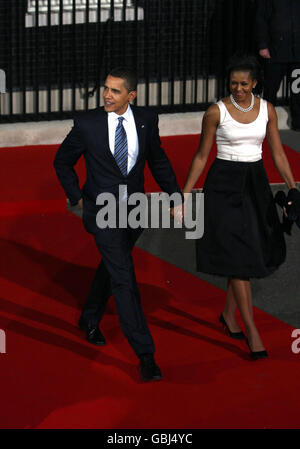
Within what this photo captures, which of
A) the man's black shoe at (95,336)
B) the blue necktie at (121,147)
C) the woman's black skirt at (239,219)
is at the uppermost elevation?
the blue necktie at (121,147)

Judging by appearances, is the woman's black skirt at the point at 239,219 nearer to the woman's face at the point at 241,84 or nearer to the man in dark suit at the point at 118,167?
the woman's face at the point at 241,84

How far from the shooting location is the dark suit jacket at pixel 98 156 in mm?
7285

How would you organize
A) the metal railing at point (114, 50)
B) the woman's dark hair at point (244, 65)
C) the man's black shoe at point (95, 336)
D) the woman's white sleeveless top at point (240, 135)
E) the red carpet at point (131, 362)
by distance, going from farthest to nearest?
the metal railing at point (114, 50)
the man's black shoe at point (95, 336)
the woman's white sleeveless top at point (240, 135)
the woman's dark hair at point (244, 65)
the red carpet at point (131, 362)

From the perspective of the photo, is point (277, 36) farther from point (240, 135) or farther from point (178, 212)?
point (178, 212)

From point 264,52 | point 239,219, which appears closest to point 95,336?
point 239,219

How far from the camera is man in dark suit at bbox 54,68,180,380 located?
728 centimetres

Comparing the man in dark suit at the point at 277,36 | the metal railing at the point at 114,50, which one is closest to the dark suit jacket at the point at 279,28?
the man in dark suit at the point at 277,36

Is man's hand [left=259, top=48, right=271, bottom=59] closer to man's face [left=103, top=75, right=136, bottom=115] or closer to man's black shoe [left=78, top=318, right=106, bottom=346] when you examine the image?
man's black shoe [left=78, top=318, right=106, bottom=346]

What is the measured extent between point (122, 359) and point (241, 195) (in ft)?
4.02

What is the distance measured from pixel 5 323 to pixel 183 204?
150cm

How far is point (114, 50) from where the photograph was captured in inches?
539

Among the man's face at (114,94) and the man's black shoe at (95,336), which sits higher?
the man's face at (114,94)

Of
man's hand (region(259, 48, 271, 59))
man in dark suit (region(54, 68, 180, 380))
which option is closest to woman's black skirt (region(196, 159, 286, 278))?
man in dark suit (region(54, 68, 180, 380))

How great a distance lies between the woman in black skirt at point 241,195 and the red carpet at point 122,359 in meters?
0.38
